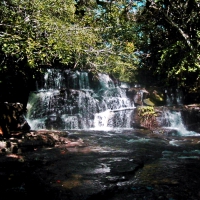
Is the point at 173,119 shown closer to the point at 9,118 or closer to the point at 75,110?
the point at 75,110

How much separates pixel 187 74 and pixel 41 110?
1216 cm

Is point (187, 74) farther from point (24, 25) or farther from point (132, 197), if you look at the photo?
point (132, 197)

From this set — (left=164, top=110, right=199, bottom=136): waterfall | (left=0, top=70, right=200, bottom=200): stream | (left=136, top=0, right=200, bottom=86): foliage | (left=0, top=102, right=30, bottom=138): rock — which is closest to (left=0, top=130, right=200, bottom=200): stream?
(left=0, top=70, right=200, bottom=200): stream

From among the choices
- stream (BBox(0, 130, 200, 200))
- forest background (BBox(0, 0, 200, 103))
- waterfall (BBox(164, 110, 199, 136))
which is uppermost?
forest background (BBox(0, 0, 200, 103))

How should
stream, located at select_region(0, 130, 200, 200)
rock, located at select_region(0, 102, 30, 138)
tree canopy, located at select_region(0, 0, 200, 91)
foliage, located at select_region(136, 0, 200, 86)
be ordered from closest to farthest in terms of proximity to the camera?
stream, located at select_region(0, 130, 200, 200), tree canopy, located at select_region(0, 0, 200, 91), rock, located at select_region(0, 102, 30, 138), foliage, located at select_region(136, 0, 200, 86)

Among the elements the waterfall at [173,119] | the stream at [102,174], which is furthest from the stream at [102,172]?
the waterfall at [173,119]

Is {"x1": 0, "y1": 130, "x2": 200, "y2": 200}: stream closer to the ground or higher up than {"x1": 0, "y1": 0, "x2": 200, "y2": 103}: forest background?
closer to the ground

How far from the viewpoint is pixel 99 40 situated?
1600 centimetres

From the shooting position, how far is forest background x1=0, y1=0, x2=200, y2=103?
788 cm

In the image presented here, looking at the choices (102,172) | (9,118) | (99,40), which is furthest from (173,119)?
(102,172)

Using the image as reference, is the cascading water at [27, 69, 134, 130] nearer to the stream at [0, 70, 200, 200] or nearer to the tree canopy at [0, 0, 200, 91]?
the tree canopy at [0, 0, 200, 91]

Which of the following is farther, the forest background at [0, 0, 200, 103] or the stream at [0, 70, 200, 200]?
the forest background at [0, 0, 200, 103]

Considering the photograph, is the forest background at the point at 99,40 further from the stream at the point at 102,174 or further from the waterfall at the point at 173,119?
the waterfall at the point at 173,119

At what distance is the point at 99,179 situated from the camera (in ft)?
15.7
